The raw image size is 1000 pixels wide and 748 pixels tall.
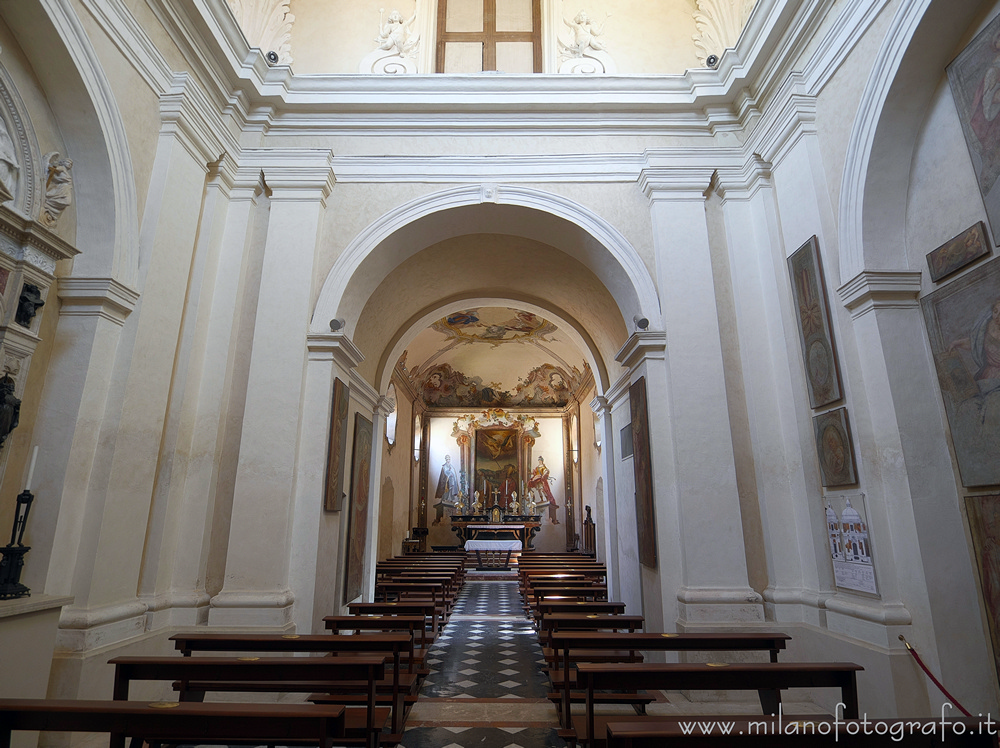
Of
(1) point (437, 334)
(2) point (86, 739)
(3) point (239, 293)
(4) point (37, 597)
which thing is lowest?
(2) point (86, 739)

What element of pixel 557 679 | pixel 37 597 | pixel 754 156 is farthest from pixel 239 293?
pixel 754 156

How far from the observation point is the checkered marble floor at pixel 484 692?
393 cm

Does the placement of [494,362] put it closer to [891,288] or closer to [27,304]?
[891,288]

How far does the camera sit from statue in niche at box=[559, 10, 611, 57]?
284 inches

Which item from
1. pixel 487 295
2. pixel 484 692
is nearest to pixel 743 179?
pixel 487 295

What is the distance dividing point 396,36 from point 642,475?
19.3ft

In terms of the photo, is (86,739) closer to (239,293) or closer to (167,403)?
(167,403)

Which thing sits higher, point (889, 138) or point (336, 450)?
point (889, 138)

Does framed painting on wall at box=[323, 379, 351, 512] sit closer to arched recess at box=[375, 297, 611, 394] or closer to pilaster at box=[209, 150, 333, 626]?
pilaster at box=[209, 150, 333, 626]

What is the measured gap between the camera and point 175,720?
230 cm

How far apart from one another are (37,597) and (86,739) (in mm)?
1121

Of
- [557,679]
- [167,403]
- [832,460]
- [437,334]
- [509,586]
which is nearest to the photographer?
[557,679]

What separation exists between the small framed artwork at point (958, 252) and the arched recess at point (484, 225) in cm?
234

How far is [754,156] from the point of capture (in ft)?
19.6
